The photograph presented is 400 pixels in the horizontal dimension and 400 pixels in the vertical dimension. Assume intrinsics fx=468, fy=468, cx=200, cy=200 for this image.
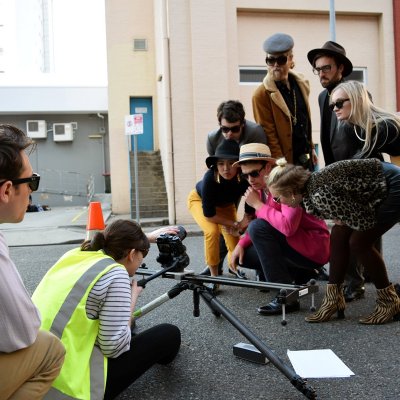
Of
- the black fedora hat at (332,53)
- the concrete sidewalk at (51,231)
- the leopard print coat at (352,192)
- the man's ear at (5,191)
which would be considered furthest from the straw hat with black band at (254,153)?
the concrete sidewalk at (51,231)

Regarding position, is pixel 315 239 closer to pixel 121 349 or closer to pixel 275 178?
pixel 275 178

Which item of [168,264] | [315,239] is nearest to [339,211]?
[315,239]

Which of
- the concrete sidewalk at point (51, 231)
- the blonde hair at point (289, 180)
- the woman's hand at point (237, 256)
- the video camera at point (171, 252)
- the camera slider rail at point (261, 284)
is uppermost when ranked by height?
the blonde hair at point (289, 180)

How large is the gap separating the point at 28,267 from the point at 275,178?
4.20 metres

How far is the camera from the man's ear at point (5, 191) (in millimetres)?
1626

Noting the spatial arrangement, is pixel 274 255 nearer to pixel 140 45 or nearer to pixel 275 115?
pixel 275 115

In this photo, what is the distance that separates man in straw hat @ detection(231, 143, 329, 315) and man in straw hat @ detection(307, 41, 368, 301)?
39cm

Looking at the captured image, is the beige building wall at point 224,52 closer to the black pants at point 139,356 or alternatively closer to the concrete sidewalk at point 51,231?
the concrete sidewalk at point 51,231

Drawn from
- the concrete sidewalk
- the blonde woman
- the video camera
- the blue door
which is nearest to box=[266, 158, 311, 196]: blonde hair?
the blonde woman

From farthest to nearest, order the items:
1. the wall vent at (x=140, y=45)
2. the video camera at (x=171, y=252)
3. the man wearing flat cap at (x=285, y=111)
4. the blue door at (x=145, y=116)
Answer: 1. the blue door at (x=145, y=116)
2. the wall vent at (x=140, y=45)
3. the man wearing flat cap at (x=285, y=111)
4. the video camera at (x=171, y=252)

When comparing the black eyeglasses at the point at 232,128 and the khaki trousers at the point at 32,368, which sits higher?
the black eyeglasses at the point at 232,128

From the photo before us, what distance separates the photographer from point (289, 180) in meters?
3.19

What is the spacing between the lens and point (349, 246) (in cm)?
333

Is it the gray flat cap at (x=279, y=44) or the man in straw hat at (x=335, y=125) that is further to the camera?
the gray flat cap at (x=279, y=44)
